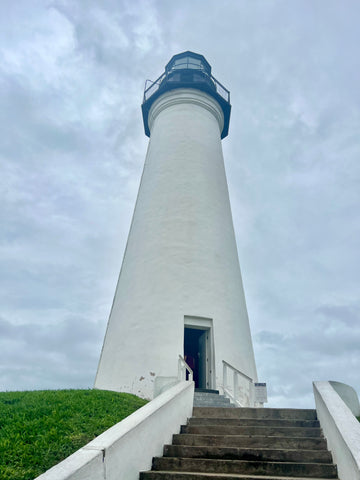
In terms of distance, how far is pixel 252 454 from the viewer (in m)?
5.54

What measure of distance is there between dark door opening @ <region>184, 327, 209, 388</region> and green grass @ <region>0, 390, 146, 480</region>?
14.2 ft

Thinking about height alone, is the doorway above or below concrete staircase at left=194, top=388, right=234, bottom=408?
above

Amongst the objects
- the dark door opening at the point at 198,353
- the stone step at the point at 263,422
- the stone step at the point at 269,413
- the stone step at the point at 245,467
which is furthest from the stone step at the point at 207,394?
the stone step at the point at 245,467

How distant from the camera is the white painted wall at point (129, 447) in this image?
376 cm

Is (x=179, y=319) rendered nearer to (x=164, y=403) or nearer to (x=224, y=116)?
(x=164, y=403)

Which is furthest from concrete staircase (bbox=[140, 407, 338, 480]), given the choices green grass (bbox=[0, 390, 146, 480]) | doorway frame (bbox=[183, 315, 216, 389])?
doorway frame (bbox=[183, 315, 216, 389])

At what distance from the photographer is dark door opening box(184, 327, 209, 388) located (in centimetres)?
1209

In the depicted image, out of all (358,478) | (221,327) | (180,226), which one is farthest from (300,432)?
(180,226)

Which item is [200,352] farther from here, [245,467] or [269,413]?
[245,467]

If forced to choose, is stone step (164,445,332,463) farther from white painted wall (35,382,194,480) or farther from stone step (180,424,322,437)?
stone step (180,424,322,437)

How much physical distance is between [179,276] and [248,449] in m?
7.12

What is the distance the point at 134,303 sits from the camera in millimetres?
12352

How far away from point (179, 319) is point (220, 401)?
2686 mm

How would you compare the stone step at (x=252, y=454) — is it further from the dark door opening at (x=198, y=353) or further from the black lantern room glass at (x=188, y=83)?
the black lantern room glass at (x=188, y=83)
